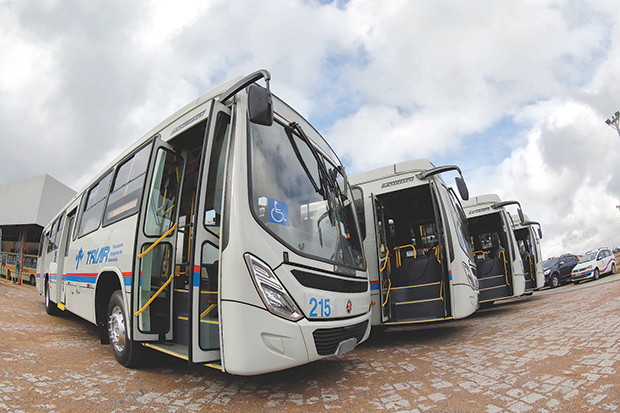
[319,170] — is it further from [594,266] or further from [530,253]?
[594,266]

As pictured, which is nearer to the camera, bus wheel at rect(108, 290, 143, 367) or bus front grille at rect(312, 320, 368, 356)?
bus front grille at rect(312, 320, 368, 356)

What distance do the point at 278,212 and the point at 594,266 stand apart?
65.7 feet

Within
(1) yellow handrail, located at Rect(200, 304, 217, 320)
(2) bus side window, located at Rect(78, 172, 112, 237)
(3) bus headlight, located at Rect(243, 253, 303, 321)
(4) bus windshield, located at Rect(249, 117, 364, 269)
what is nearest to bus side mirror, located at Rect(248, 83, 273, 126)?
(4) bus windshield, located at Rect(249, 117, 364, 269)

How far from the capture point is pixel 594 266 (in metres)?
Answer: 16.5

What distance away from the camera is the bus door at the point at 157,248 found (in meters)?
3.74

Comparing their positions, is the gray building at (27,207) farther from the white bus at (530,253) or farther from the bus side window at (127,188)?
the white bus at (530,253)

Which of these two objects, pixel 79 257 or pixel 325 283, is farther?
pixel 79 257

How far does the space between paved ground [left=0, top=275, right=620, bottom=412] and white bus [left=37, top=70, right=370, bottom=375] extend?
1.36 feet

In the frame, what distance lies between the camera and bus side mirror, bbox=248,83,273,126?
9.66 ft

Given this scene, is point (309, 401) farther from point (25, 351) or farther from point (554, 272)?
point (554, 272)

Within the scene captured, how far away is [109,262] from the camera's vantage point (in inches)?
178

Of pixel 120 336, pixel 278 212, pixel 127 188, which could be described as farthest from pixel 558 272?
pixel 127 188

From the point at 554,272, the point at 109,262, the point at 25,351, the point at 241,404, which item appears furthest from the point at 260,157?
the point at 554,272

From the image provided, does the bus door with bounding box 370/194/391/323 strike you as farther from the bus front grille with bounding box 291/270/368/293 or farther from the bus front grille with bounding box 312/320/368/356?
the bus front grille with bounding box 312/320/368/356
